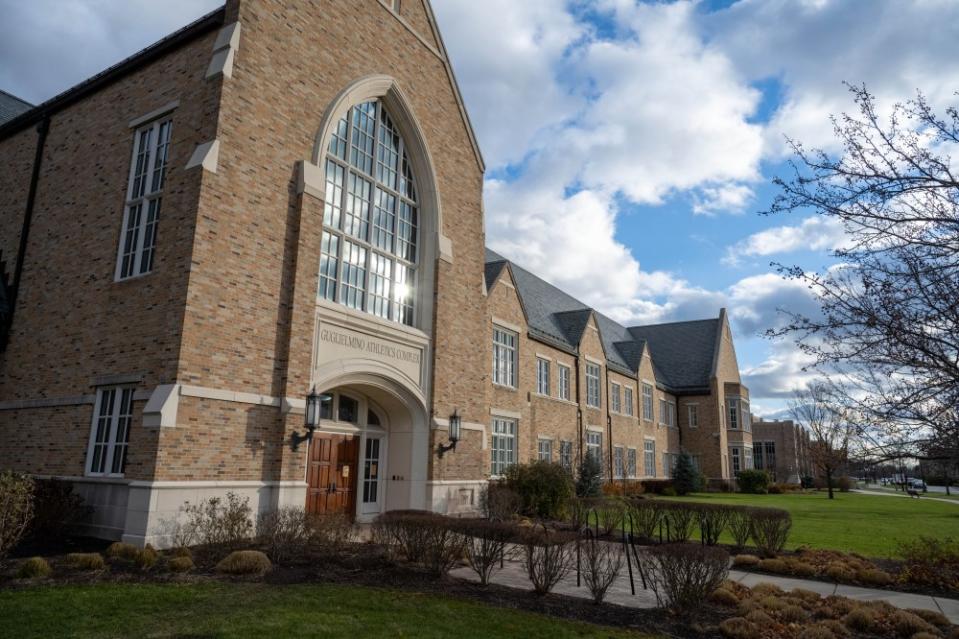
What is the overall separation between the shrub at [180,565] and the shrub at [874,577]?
10645mm

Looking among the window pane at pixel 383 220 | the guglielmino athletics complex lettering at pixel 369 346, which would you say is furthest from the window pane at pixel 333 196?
the guglielmino athletics complex lettering at pixel 369 346

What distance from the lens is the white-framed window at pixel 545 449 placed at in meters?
26.0

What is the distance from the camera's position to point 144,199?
13.6 metres

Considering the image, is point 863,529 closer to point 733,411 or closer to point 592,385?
point 592,385

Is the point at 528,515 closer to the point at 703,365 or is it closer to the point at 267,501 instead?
the point at 267,501

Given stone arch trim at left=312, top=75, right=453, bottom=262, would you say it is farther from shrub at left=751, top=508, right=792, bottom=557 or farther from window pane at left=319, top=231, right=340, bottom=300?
shrub at left=751, top=508, right=792, bottom=557

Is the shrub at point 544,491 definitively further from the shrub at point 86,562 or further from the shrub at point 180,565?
the shrub at point 86,562

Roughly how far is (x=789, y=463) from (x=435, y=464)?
58878 mm

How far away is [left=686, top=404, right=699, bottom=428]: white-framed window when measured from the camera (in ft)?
152

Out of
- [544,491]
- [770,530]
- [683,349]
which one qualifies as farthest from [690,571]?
[683,349]

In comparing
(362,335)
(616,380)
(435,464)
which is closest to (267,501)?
(362,335)

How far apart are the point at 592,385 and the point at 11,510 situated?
26.2 m

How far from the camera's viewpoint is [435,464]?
17.2 metres

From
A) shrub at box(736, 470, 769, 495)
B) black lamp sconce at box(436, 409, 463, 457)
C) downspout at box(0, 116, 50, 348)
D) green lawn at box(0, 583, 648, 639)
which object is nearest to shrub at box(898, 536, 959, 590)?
green lawn at box(0, 583, 648, 639)
